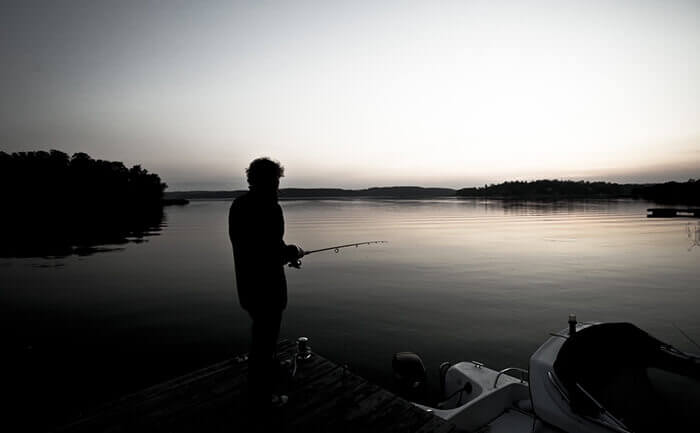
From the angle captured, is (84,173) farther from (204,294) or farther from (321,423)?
(321,423)

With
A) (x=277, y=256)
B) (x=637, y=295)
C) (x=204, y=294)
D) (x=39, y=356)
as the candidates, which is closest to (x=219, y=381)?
(x=277, y=256)

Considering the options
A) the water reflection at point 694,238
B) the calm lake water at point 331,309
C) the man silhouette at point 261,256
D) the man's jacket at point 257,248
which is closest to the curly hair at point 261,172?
the man silhouette at point 261,256

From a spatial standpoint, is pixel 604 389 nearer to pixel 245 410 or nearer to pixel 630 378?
pixel 630 378

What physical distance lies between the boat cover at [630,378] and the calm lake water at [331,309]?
178 inches

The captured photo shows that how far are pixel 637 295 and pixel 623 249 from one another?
13.5 metres

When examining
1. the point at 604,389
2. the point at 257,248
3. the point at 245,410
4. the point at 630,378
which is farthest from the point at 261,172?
the point at 630,378

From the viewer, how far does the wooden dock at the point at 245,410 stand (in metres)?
3.59

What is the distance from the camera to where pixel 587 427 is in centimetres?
342

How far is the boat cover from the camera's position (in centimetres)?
344

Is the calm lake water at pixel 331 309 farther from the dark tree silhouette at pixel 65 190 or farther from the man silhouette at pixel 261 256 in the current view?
the dark tree silhouette at pixel 65 190

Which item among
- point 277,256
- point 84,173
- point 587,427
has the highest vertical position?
point 84,173

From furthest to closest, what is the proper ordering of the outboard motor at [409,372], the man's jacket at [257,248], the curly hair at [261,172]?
the outboard motor at [409,372], the curly hair at [261,172], the man's jacket at [257,248]

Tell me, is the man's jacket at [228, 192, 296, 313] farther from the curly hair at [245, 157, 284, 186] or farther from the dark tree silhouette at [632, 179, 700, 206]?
the dark tree silhouette at [632, 179, 700, 206]

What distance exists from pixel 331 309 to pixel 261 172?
9.87 meters
